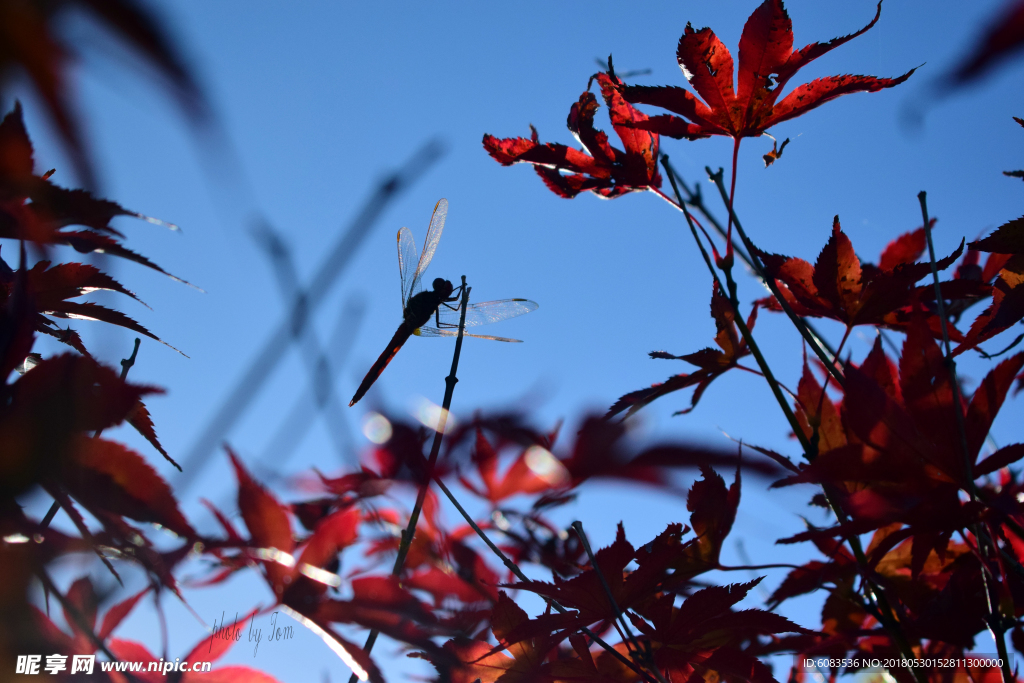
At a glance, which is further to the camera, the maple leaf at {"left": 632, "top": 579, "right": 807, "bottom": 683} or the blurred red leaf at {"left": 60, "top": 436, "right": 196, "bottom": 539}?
the maple leaf at {"left": 632, "top": 579, "right": 807, "bottom": 683}

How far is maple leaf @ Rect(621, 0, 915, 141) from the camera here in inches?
33.2

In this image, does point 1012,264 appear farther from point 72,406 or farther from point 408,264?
point 72,406

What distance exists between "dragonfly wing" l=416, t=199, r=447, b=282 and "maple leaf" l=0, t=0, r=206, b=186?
810mm

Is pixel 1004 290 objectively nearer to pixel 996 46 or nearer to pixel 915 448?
pixel 915 448

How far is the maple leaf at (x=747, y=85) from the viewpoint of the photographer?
84 cm

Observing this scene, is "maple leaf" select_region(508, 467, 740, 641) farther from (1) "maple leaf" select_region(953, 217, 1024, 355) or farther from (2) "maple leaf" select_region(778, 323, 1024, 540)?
(1) "maple leaf" select_region(953, 217, 1024, 355)

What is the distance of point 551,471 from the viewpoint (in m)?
0.67

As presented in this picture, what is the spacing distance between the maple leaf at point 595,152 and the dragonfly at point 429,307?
0.17 m

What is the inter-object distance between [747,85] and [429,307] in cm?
65

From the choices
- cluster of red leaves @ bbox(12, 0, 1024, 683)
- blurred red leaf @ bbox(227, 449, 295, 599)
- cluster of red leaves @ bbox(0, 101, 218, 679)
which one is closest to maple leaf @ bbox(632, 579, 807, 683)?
cluster of red leaves @ bbox(12, 0, 1024, 683)

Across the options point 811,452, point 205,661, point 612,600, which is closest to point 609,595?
point 612,600

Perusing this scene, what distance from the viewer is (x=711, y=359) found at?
89 cm

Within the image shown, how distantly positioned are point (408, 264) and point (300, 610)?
657 mm

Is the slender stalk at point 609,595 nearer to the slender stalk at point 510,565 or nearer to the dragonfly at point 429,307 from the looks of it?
the slender stalk at point 510,565
